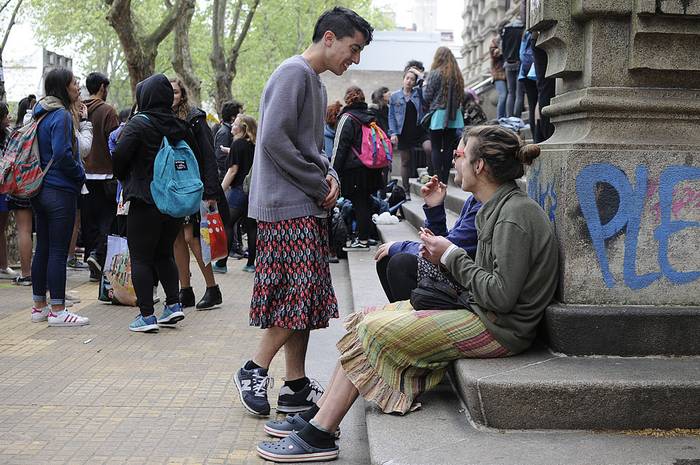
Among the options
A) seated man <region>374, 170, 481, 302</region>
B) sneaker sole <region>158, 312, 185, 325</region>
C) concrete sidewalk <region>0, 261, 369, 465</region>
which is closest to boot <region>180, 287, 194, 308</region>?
concrete sidewalk <region>0, 261, 369, 465</region>

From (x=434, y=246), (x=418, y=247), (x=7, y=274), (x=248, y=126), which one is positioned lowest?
(x=7, y=274)

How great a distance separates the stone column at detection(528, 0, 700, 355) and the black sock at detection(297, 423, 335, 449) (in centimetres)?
112

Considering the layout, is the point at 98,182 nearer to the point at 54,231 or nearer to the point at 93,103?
the point at 93,103

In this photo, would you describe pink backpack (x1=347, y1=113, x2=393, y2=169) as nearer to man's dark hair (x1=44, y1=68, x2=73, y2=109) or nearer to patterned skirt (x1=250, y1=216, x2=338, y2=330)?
man's dark hair (x1=44, y1=68, x2=73, y2=109)

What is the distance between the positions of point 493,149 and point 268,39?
40.1 meters

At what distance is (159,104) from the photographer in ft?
22.0

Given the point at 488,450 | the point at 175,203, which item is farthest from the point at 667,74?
the point at 175,203

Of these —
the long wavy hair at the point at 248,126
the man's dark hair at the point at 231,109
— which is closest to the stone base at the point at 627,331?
the long wavy hair at the point at 248,126

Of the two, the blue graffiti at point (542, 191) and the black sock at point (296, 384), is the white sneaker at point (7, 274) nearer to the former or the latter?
the black sock at point (296, 384)

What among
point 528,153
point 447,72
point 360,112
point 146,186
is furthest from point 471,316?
point 447,72

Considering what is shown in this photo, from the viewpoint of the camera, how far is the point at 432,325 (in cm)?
381

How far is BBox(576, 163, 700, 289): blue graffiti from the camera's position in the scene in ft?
12.8

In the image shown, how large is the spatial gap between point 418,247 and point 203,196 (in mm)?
3415

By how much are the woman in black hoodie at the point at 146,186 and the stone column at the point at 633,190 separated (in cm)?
355
